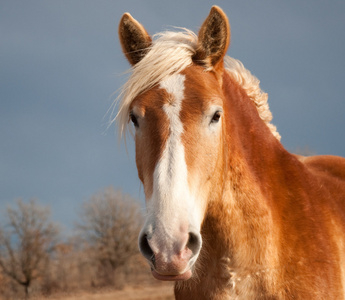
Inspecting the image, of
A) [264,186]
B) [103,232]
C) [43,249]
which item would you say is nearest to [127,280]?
[103,232]

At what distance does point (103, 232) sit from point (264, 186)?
51.7 metres

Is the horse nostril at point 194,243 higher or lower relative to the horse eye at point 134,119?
lower

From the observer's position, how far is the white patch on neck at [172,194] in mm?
2383

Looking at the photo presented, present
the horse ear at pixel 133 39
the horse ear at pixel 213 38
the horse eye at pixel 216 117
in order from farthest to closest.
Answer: the horse ear at pixel 133 39
the horse ear at pixel 213 38
the horse eye at pixel 216 117

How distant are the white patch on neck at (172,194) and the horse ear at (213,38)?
29.6 inches

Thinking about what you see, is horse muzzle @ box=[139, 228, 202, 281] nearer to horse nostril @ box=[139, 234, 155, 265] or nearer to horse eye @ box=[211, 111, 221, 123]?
horse nostril @ box=[139, 234, 155, 265]

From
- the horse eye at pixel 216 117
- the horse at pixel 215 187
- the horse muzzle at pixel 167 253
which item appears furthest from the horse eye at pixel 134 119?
the horse muzzle at pixel 167 253

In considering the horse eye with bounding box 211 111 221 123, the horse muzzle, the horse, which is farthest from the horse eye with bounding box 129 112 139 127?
the horse muzzle

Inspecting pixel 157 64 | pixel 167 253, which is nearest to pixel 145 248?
pixel 167 253

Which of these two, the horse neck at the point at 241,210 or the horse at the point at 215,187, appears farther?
the horse neck at the point at 241,210

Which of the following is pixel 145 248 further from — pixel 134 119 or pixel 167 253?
pixel 134 119

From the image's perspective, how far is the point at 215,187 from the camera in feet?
9.71

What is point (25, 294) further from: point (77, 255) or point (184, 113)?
point (184, 113)

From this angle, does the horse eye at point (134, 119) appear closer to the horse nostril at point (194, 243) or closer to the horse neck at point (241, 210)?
the horse neck at point (241, 210)
